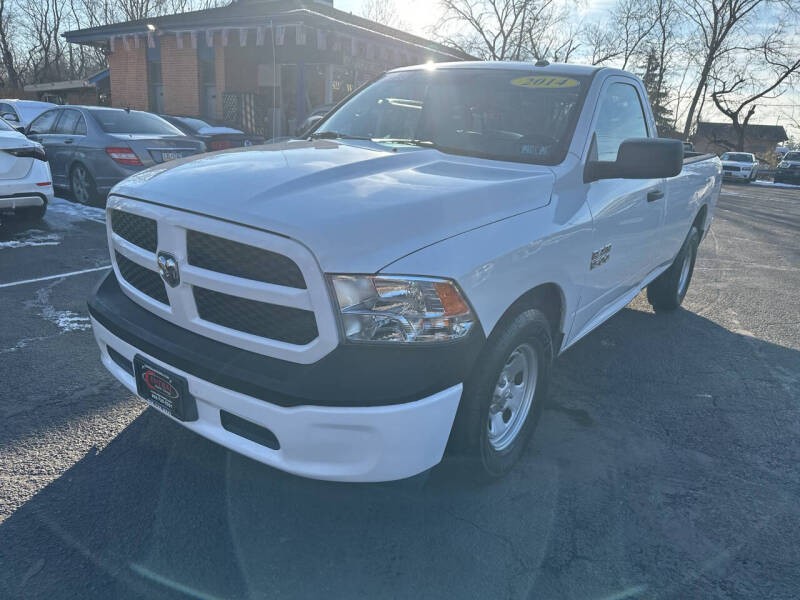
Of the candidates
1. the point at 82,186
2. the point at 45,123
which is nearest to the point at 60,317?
the point at 82,186

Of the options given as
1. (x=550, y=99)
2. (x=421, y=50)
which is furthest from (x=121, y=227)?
(x=421, y=50)

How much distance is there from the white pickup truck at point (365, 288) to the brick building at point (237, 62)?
15.5 meters

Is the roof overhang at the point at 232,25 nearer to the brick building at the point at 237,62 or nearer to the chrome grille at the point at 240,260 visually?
the brick building at the point at 237,62

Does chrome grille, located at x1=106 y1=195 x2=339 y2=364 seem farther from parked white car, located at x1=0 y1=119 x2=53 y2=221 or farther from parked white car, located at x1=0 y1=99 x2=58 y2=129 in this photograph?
parked white car, located at x1=0 y1=99 x2=58 y2=129

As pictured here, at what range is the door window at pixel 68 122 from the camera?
356 inches

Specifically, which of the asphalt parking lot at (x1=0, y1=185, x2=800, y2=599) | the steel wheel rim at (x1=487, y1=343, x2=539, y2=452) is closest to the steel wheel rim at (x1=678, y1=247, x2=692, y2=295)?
the asphalt parking lot at (x1=0, y1=185, x2=800, y2=599)

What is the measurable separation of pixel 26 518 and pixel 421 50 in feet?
67.1

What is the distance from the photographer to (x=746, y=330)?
5.24m

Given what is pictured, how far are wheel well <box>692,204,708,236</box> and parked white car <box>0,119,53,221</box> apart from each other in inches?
274

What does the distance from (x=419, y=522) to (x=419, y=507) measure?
0.31ft

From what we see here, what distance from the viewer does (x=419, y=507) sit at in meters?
2.57

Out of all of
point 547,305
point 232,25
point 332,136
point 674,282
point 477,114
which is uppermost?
point 232,25

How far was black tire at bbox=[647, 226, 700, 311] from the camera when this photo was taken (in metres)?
5.37

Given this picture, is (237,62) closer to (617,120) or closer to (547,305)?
(617,120)
